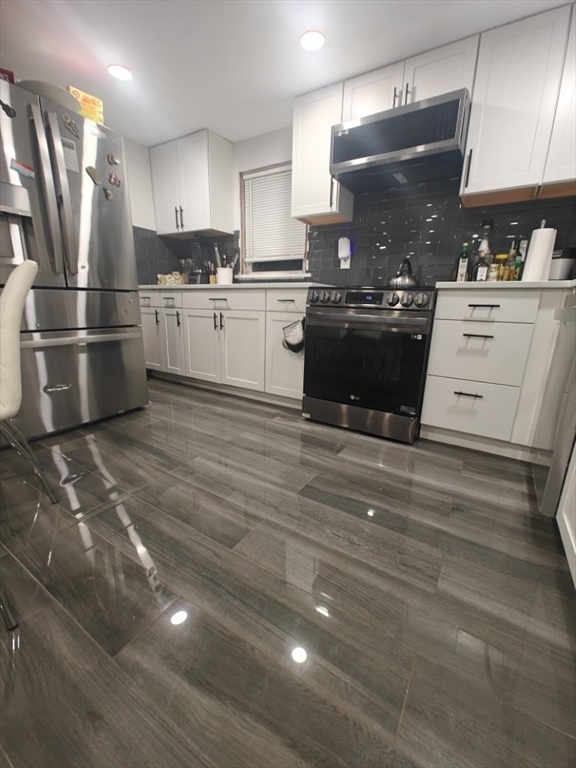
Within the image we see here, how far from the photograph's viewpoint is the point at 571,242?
1.88 metres

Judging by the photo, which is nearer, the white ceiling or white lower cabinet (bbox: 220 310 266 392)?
the white ceiling

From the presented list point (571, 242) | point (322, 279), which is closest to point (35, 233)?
point (322, 279)

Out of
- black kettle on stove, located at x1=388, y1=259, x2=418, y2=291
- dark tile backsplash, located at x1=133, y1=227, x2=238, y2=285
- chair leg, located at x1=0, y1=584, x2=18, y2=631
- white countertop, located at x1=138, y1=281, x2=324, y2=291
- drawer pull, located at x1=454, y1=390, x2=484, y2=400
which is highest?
dark tile backsplash, located at x1=133, y1=227, x2=238, y2=285

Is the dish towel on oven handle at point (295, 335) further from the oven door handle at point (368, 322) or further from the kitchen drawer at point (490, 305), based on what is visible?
the kitchen drawer at point (490, 305)

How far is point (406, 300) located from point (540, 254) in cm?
74

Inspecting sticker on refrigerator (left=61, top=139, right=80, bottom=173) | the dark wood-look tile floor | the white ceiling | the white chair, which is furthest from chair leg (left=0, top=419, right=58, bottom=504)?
the white ceiling

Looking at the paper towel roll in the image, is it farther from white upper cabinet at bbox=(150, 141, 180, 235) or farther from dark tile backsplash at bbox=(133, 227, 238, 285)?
white upper cabinet at bbox=(150, 141, 180, 235)

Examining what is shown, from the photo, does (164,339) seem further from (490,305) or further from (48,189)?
(490,305)

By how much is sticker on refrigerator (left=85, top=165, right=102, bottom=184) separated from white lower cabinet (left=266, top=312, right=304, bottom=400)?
1328 mm

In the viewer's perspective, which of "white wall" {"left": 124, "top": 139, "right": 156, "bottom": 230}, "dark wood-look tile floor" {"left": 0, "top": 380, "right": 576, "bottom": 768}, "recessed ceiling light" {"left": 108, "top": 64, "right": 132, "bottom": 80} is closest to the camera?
"dark wood-look tile floor" {"left": 0, "top": 380, "right": 576, "bottom": 768}

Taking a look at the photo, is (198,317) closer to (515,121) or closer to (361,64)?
(361,64)

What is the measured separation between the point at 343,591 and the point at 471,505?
768 millimetres

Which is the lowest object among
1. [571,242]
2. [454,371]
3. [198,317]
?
[454,371]

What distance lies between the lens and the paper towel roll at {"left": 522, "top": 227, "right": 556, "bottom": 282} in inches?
67.6
